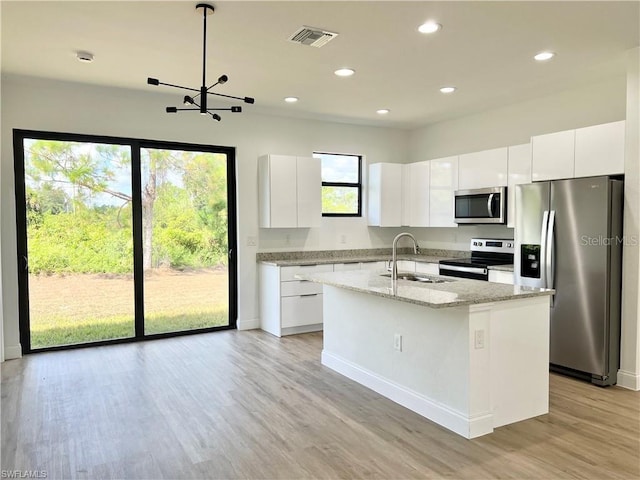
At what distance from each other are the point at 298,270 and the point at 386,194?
70.9 inches

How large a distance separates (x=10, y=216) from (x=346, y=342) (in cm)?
343

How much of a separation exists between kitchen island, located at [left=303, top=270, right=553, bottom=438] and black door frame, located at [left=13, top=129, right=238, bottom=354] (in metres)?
2.45

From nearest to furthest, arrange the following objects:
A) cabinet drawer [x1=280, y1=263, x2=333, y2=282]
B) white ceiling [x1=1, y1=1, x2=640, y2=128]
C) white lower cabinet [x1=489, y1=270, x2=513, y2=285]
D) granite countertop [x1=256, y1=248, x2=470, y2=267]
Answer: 1. white ceiling [x1=1, y1=1, x2=640, y2=128]
2. white lower cabinet [x1=489, y1=270, x2=513, y2=285]
3. cabinet drawer [x1=280, y1=263, x2=333, y2=282]
4. granite countertop [x1=256, y1=248, x2=470, y2=267]

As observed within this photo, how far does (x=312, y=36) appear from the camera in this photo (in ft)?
10.9

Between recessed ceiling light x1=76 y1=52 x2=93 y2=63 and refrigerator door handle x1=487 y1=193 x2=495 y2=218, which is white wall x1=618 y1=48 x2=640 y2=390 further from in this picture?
recessed ceiling light x1=76 y1=52 x2=93 y2=63

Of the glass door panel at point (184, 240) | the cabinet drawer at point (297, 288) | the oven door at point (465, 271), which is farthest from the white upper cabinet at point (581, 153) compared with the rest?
the glass door panel at point (184, 240)

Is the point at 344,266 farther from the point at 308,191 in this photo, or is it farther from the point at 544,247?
the point at 544,247

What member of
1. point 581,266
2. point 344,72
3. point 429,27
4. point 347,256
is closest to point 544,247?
point 581,266

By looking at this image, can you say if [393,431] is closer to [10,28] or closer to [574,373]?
[574,373]

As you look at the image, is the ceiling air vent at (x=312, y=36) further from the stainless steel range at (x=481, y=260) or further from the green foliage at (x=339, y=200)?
the green foliage at (x=339, y=200)

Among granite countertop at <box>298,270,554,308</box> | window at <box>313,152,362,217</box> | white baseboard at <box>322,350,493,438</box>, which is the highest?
window at <box>313,152,362,217</box>

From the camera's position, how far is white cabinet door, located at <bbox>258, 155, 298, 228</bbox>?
5.60 meters

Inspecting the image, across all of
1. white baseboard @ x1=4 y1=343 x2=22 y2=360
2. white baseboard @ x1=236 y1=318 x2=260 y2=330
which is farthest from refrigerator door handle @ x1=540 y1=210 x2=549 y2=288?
white baseboard @ x1=4 y1=343 x2=22 y2=360

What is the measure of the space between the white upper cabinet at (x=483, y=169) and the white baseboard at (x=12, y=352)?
5105 millimetres
